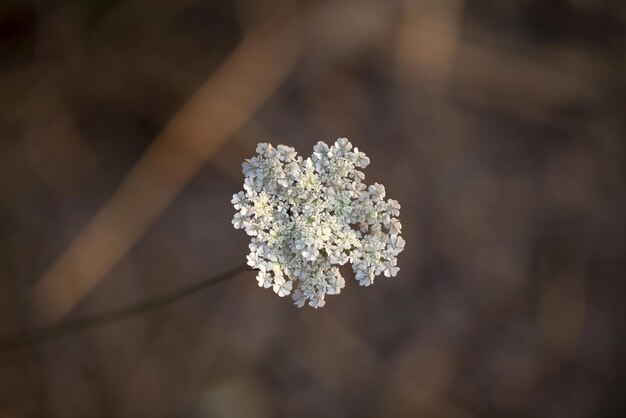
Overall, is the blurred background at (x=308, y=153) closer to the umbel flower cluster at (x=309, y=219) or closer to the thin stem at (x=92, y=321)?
the thin stem at (x=92, y=321)

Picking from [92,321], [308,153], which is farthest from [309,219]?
[92,321]

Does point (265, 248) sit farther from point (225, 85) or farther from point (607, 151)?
point (607, 151)

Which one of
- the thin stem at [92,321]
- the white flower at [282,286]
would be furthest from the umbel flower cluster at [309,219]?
the thin stem at [92,321]

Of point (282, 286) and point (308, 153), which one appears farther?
point (308, 153)

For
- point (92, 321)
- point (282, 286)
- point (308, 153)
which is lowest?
point (282, 286)

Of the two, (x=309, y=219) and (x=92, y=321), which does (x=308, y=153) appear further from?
(x=92, y=321)

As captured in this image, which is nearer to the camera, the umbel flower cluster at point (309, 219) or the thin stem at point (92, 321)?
the umbel flower cluster at point (309, 219)

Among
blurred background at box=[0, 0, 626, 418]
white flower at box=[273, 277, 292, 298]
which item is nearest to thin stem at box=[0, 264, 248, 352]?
blurred background at box=[0, 0, 626, 418]
